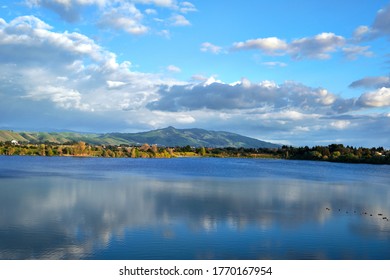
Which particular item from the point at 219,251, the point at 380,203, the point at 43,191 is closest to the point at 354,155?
the point at 380,203

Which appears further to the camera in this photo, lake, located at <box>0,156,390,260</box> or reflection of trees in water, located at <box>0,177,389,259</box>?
reflection of trees in water, located at <box>0,177,389,259</box>

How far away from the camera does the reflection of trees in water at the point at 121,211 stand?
20.1 metres

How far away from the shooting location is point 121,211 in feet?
96.8

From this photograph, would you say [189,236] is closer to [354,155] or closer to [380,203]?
[380,203]

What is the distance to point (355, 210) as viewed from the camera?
33.2 metres

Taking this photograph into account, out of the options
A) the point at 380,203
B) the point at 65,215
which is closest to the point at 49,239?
the point at 65,215

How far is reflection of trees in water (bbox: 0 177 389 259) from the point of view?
20.1m

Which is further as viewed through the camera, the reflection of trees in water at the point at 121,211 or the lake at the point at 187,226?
the reflection of trees in water at the point at 121,211

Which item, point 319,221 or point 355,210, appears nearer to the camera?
point 319,221

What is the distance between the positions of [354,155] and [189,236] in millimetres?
175298

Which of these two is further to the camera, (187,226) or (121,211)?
(121,211)
